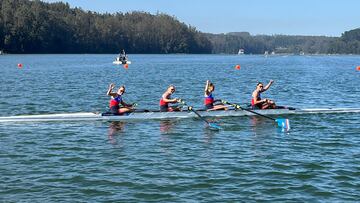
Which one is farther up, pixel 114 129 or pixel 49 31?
pixel 49 31

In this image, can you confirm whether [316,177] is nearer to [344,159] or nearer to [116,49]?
[344,159]

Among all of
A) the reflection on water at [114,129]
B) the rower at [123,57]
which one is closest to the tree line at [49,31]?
the rower at [123,57]

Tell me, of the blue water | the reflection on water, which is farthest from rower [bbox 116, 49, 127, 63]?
the reflection on water

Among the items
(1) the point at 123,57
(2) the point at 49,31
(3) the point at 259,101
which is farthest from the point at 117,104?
(2) the point at 49,31

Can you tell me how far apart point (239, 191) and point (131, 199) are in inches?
114

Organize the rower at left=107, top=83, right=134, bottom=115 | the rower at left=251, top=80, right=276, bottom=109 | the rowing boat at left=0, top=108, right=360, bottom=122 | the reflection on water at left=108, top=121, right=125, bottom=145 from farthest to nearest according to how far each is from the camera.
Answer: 1. the rower at left=251, top=80, right=276, bottom=109
2. the rower at left=107, top=83, right=134, bottom=115
3. the rowing boat at left=0, top=108, right=360, bottom=122
4. the reflection on water at left=108, top=121, right=125, bottom=145

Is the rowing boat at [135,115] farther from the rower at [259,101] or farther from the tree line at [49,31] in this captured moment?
the tree line at [49,31]

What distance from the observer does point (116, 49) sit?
640 feet

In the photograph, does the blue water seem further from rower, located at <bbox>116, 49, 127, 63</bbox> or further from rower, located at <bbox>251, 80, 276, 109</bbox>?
rower, located at <bbox>116, 49, 127, 63</bbox>

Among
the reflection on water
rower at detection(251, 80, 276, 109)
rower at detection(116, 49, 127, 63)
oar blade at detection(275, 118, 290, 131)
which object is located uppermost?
rower at detection(116, 49, 127, 63)

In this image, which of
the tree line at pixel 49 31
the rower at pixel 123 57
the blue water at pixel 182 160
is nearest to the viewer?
the blue water at pixel 182 160

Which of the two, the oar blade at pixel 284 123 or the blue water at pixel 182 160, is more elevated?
the oar blade at pixel 284 123

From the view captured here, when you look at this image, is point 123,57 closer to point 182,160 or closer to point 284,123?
point 284,123

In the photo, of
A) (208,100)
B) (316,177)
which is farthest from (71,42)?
(316,177)
